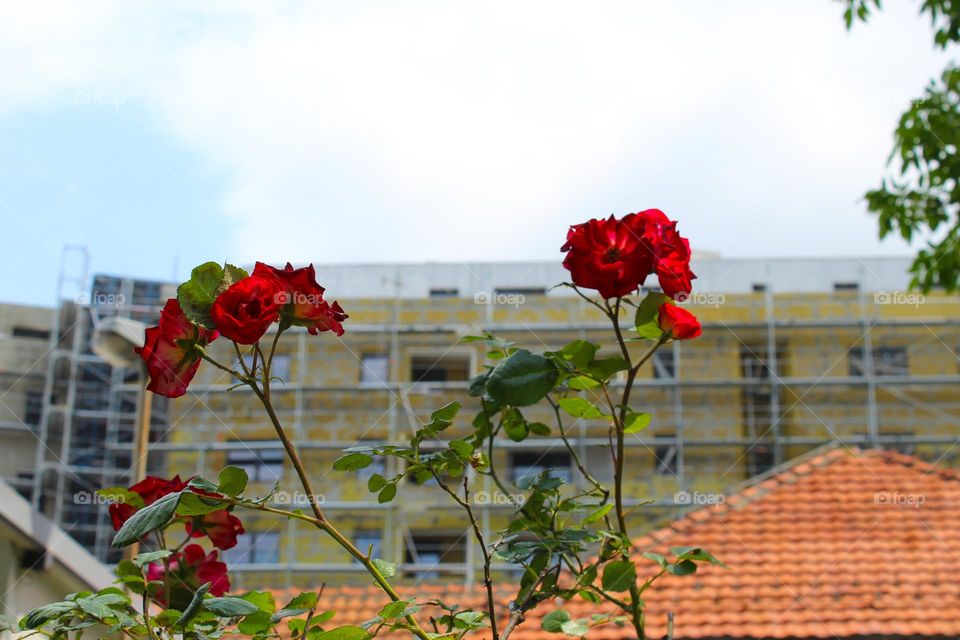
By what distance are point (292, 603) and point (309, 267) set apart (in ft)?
0.76

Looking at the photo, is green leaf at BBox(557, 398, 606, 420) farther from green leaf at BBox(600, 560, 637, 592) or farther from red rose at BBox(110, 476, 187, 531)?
red rose at BBox(110, 476, 187, 531)

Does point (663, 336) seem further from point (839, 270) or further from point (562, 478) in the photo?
point (839, 270)

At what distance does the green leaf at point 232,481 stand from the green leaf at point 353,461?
0.10 m

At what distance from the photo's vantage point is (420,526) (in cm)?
1129

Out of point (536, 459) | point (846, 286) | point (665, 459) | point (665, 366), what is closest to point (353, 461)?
point (536, 459)

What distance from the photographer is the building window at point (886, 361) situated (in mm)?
11820

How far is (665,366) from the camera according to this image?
38.9ft

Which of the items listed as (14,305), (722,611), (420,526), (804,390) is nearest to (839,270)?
(804,390)

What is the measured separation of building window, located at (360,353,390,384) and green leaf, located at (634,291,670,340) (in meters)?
10.8
